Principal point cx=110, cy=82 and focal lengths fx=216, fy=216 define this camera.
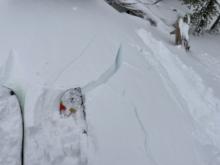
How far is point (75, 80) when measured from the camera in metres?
3.21

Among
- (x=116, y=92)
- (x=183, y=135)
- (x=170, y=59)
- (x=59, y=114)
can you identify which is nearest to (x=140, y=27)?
(x=170, y=59)

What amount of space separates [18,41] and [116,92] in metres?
1.85

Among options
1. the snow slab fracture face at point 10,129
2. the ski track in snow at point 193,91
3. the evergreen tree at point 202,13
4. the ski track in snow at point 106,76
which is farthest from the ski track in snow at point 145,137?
the evergreen tree at point 202,13

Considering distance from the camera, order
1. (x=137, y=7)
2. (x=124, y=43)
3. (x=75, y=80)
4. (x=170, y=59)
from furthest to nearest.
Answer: (x=137, y=7)
(x=170, y=59)
(x=124, y=43)
(x=75, y=80)

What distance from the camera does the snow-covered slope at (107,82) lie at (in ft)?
8.97

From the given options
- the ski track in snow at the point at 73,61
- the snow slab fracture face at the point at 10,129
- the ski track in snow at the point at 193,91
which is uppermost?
the ski track in snow at the point at 73,61

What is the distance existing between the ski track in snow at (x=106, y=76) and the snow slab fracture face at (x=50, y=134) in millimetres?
447

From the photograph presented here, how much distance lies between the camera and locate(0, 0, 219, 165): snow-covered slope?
8.97 feet

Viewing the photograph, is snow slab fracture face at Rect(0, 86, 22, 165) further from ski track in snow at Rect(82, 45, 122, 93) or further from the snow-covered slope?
ski track in snow at Rect(82, 45, 122, 93)

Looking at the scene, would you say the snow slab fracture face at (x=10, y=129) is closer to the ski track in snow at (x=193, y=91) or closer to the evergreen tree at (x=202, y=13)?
the ski track in snow at (x=193, y=91)

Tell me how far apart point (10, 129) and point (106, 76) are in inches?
61.3

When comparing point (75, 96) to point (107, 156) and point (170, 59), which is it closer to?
point (107, 156)

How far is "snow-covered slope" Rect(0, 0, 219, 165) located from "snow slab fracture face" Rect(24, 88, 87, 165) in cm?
2

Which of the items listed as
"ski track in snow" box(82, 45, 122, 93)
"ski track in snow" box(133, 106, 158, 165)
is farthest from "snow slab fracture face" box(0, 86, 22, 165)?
"ski track in snow" box(133, 106, 158, 165)
